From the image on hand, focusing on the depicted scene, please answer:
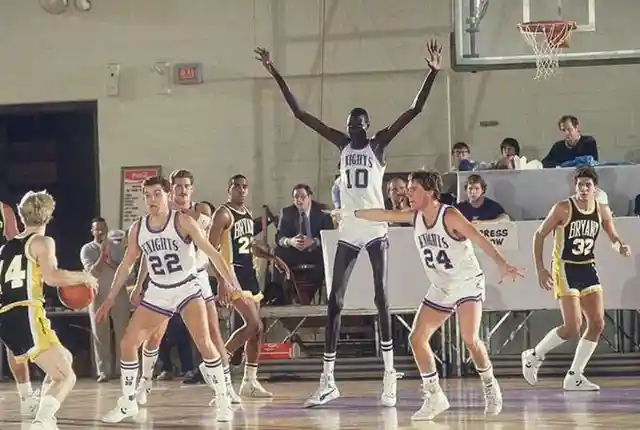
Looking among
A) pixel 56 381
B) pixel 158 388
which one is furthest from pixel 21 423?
pixel 158 388

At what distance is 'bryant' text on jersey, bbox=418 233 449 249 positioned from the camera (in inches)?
292

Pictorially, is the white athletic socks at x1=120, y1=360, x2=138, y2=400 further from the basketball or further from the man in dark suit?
the man in dark suit

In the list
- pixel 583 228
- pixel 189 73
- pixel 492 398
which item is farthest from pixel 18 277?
pixel 189 73

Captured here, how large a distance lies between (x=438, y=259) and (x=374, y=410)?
1.35 m

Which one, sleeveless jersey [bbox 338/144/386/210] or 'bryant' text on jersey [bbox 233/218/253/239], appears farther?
'bryant' text on jersey [bbox 233/218/253/239]

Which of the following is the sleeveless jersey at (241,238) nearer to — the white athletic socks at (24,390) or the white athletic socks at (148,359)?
the white athletic socks at (148,359)

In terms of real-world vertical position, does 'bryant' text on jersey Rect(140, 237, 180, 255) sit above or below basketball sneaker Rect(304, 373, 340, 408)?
above

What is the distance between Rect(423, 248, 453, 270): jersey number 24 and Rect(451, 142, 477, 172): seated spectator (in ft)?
14.0

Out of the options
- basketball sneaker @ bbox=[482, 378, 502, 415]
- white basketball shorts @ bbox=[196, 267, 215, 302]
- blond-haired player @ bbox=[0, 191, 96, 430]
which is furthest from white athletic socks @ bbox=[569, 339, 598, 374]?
blond-haired player @ bbox=[0, 191, 96, 430]

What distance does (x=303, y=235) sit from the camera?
1161cm

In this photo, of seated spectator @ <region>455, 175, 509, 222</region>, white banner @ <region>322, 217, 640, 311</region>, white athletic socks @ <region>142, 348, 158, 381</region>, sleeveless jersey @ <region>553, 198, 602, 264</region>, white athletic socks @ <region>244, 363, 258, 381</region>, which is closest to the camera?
white athletic socks @ <region>142, 348, 158, 381</region>

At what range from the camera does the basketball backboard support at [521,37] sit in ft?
38.8

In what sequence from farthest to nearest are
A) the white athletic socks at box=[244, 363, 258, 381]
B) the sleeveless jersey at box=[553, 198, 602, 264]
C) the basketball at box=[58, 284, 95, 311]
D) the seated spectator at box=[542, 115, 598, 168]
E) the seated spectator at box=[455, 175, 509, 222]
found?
1. the seated spectator at box=[542, 115, 598, 168]
2. the seated spectator at box=[455, 175, 509, 222]
3. the white athletic socks at box=[244, 363, 258, 381]
4. the sleeveless jersey at box=[553, 198, 602, 264]
5. the basketball at box=[58, 284, 95, 311]

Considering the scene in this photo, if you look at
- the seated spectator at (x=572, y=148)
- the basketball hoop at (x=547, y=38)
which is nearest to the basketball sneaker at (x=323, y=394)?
the seated spectator at (x=572, y=148)
